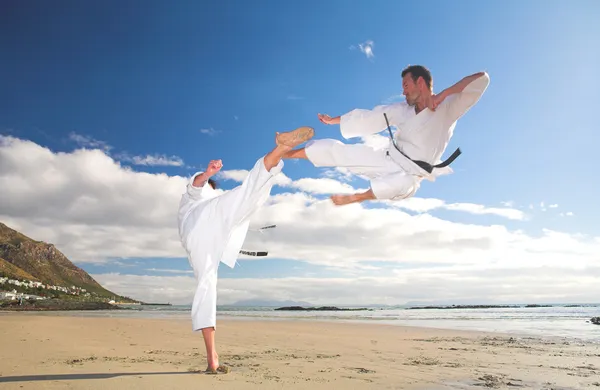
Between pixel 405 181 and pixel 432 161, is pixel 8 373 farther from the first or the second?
pixel 432 161

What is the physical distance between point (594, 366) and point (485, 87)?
468cm

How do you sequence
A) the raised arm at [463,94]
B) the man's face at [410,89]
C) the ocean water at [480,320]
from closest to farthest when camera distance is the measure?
the raised arm at [463,94]
the man's face at [410,89]
the ocean water at [480,320]

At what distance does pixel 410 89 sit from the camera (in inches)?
154

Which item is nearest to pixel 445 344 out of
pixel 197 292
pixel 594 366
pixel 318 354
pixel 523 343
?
pixel 523 343

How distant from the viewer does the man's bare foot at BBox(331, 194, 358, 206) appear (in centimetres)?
394

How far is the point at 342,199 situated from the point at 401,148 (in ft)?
2.35

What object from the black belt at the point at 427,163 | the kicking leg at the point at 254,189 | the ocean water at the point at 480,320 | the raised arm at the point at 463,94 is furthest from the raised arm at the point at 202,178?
the ocean water at the point at 480,320

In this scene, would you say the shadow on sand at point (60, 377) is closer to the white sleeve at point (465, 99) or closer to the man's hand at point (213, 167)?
the man's hand at point (213, 167)

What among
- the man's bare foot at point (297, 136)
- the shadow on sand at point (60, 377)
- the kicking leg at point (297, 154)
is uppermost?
the man's bare foot at point (297, 136)

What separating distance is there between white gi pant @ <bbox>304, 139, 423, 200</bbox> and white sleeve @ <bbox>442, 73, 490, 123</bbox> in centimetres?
61

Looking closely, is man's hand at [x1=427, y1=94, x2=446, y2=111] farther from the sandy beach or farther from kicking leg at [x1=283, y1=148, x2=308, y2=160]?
the sandy beach

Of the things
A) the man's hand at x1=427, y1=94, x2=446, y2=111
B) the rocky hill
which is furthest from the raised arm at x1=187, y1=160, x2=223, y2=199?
the rocky hill

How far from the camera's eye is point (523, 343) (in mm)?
8836

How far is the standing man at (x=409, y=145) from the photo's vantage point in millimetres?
3752
